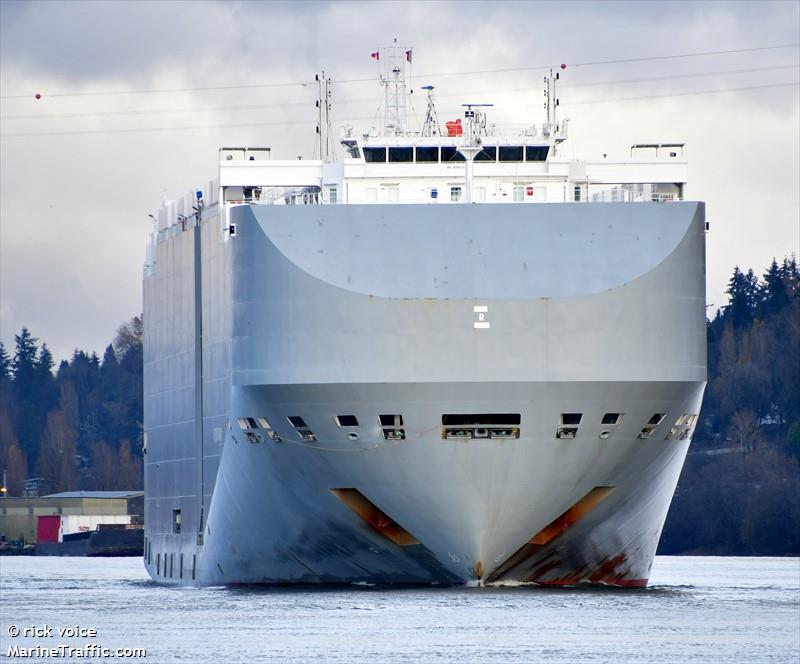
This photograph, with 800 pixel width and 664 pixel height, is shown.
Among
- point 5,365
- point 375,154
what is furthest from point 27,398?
Answer: point 375,154

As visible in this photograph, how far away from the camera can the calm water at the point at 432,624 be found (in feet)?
106

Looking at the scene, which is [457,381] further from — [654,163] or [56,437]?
[56,437]

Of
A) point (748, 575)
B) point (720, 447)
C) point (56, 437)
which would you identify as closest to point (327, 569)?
point (748, 575)

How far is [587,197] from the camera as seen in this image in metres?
46.4

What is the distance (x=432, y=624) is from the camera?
117ft

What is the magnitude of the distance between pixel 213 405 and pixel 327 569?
209 inches

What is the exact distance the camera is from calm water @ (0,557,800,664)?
32375 mm

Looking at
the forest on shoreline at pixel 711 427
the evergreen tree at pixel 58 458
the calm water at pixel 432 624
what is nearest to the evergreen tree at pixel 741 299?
the forest on shoreline at pixel 711 427

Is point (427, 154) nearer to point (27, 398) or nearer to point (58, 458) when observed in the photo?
point (58, 458)

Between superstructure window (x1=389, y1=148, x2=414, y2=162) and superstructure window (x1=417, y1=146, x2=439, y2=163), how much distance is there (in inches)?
6.9

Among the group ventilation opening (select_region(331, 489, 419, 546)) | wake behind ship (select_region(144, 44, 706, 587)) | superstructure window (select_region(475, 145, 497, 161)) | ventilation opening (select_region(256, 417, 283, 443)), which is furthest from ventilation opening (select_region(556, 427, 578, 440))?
superstructure window (select_region(475, 145, 497, 161))

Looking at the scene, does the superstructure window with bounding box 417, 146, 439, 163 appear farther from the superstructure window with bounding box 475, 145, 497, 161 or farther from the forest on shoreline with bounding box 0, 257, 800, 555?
the forest on shoreline with bounding box 0, 257, 800, 555

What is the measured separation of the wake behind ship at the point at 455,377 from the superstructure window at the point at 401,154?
613 millimetres

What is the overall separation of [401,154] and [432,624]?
1303cm
